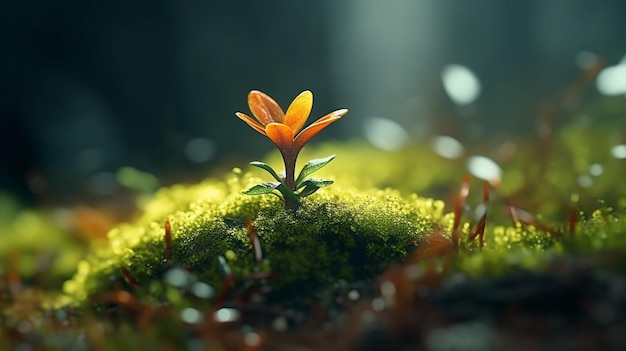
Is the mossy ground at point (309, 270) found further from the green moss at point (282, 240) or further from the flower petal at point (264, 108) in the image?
the flower petal at point (264, 108)

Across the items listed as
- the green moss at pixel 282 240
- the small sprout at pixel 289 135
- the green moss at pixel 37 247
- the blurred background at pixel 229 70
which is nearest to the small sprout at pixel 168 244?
the green moss at pixel 282 240

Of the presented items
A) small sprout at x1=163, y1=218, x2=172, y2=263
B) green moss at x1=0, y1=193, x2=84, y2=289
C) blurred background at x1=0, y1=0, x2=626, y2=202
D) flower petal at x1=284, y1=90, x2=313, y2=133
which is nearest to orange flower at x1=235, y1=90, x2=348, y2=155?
flower petal at x1=284, y1=90, x2=313, y2=133

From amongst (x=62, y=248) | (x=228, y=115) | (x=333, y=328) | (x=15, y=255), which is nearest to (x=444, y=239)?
(x=333, y=328)

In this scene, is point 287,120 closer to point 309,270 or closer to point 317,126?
point 317,126

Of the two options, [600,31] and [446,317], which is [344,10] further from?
[446,317]

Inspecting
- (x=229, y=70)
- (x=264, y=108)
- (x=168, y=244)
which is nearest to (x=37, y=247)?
(x=168, y=244)

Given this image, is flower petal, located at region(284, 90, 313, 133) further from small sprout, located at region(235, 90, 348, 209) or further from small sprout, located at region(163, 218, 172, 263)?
small sprout, located at region(163, 218, 172, 263)
